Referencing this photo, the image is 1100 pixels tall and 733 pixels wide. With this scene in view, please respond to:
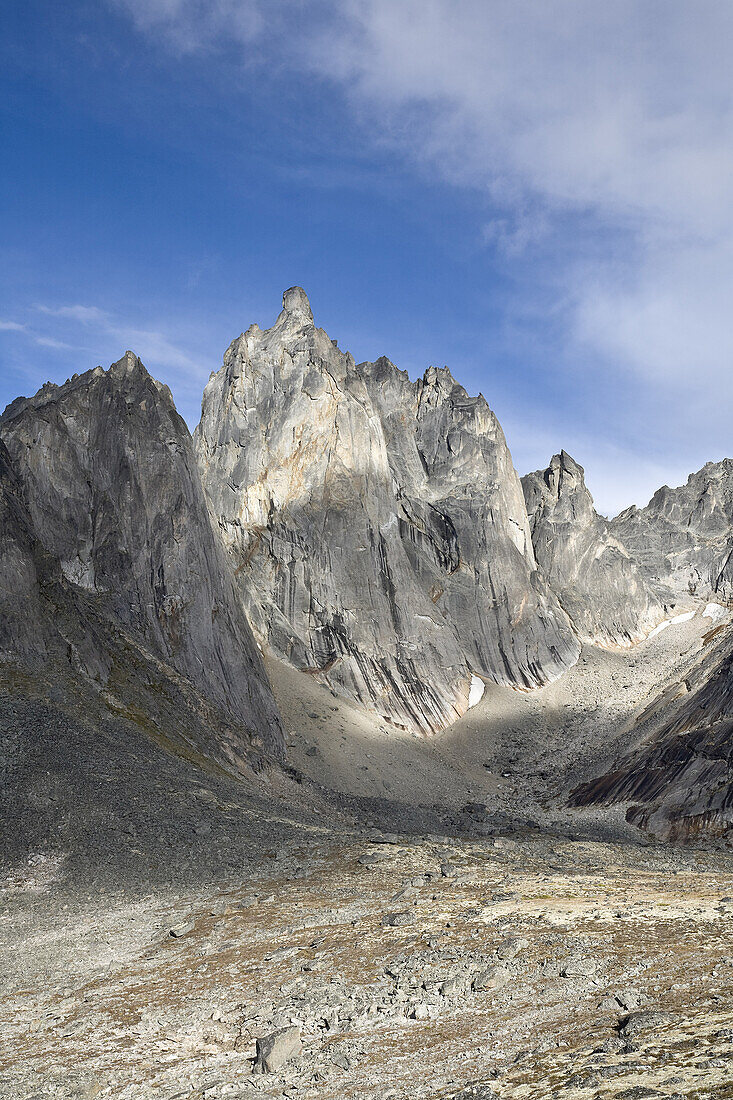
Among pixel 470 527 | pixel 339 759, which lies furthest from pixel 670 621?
pixel 339 759

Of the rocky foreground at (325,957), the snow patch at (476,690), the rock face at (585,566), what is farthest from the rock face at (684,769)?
the rock face at (585,566)

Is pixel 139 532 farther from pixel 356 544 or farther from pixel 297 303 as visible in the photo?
pixel 297 303

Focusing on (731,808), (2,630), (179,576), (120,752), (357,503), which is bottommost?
(731,808)

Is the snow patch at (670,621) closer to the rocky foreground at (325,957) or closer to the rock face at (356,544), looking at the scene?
the rock face at (356,544)

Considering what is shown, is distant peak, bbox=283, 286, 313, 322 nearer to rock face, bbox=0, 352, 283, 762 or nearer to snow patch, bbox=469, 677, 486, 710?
rock face, bbox=0, 352, 283, 762

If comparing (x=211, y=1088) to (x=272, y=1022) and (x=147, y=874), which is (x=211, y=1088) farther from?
(x=147, y=874)

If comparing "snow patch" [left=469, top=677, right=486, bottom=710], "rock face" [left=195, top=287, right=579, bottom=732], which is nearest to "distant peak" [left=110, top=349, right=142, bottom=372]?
"rock face" [left=195, top=287, right=579, bottom=732]

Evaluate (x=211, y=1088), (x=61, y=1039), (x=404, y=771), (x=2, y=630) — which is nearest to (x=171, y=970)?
(x=61, y=1039)
